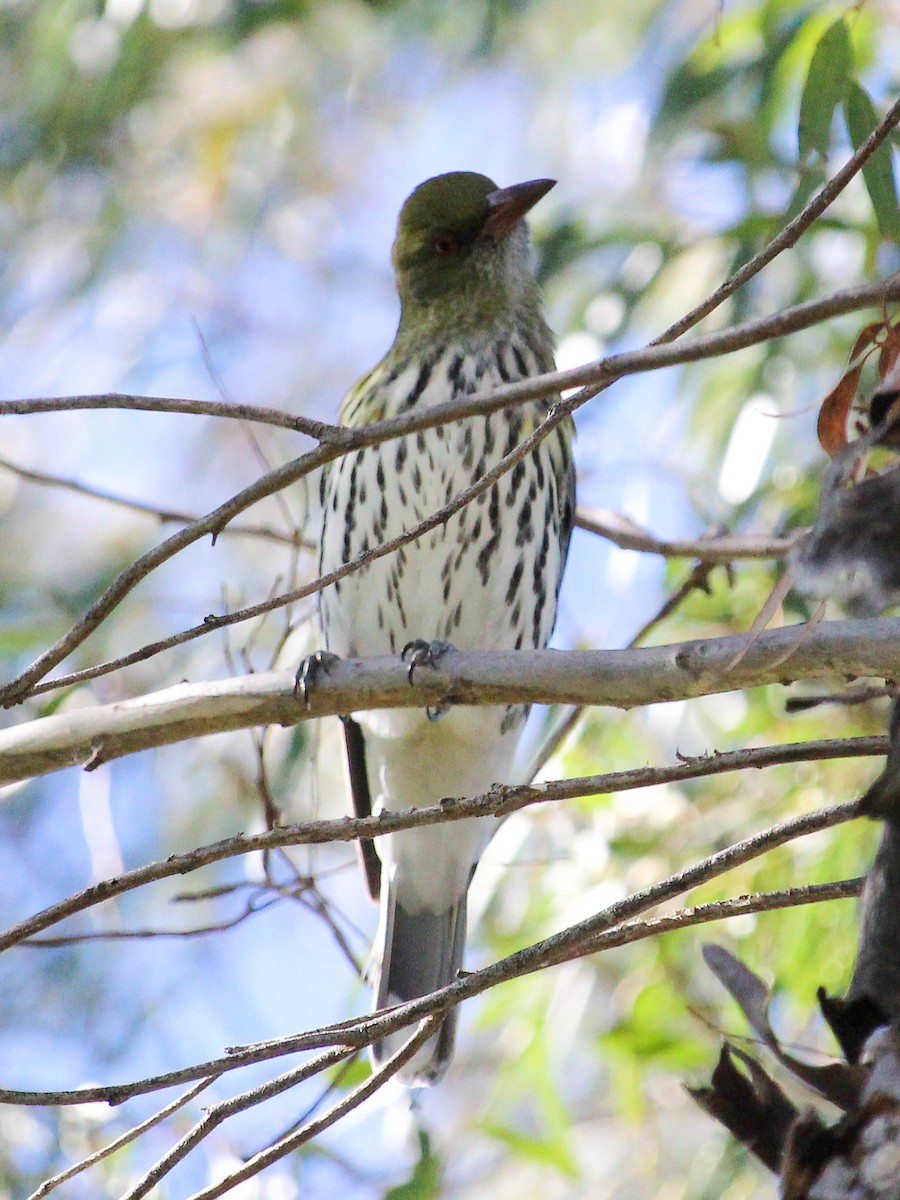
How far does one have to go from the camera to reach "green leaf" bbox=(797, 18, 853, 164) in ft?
6.64

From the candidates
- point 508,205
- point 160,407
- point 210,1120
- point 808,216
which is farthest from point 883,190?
point 508,205

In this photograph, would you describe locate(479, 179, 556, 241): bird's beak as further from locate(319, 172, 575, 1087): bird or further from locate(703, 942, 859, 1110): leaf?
locate(703, 942, 859, 1110): leaf

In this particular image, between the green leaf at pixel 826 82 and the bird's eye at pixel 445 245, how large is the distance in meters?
1.54

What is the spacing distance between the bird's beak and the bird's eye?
0.21 feet

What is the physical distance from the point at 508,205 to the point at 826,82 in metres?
1.48

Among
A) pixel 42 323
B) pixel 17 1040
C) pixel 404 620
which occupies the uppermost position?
pixel 42 323

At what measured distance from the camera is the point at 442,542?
3018 millimetres

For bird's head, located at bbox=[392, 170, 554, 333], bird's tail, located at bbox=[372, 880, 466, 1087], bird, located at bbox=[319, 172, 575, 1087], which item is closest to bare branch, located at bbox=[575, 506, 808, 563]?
bird, located at bbox=[319, 172, 575, 1087]

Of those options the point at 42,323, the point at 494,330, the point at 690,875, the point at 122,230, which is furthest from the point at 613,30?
the point at 690,875

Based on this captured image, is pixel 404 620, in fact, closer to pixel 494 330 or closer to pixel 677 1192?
pixel 494 330

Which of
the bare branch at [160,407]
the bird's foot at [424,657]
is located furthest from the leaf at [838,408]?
the bird's foot at [424,657]

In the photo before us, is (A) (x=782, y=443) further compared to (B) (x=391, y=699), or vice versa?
(A) (x=782, y=443)

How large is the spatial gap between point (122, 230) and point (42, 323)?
488 mm

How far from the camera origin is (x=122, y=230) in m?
6.09
